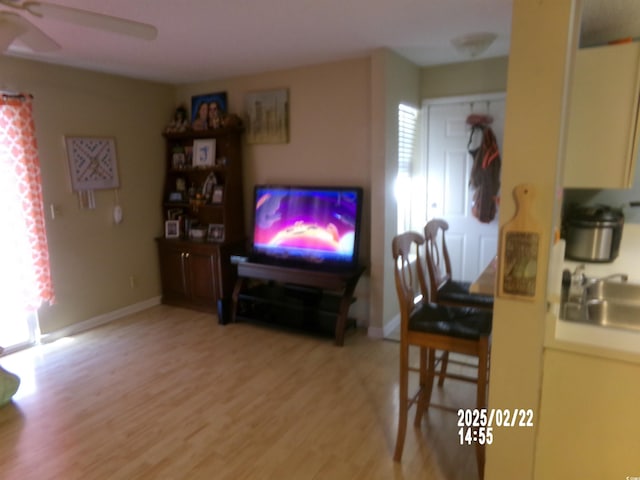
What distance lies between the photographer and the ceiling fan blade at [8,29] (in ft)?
6.23

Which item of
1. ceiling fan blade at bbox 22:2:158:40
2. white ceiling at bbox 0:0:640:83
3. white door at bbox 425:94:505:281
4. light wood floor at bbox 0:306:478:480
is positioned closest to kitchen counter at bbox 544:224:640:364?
light wood floor at bbox 0:306:478:480

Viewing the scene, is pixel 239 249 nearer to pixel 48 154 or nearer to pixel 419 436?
pixel 48 154

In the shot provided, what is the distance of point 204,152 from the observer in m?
4.50

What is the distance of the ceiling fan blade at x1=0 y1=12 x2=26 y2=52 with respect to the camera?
190cm

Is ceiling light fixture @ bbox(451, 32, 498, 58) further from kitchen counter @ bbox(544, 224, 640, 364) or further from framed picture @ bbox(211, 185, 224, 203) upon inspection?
framed picture @ bbox(211, 185, 224, 203)

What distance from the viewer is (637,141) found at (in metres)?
1.86

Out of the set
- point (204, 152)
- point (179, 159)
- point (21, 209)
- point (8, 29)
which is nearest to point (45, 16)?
point (8, 29)

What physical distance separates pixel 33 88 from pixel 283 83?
84.6 inches

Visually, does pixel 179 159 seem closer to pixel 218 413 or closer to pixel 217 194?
pixel 217 194

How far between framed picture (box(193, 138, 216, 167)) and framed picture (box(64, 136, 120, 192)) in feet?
2.57

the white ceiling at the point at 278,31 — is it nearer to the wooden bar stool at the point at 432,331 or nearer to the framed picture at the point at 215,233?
the wooden bar stool at the point at 432,331

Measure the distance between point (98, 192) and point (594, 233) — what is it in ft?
13.5
